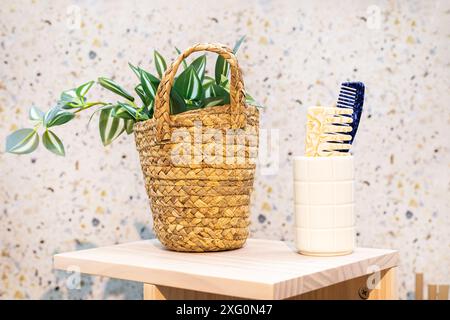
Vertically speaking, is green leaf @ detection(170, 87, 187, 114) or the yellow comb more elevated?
green leaf @ detection(170, 87, 187, 114)

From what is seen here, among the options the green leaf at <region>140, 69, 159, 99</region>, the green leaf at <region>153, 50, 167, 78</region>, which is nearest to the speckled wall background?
the green leaf at <region>153, 50, 167, 78</region>

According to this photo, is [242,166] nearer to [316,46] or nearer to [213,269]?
[213,269]

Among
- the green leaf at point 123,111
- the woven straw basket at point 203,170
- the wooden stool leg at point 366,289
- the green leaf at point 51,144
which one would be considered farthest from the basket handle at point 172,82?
the wooden stool leg at point 366,289

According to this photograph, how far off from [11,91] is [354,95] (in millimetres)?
980

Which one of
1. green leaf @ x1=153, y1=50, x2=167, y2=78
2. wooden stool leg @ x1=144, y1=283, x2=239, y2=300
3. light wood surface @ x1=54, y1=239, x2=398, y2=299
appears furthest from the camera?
green leaf @ x1=153, y1=50, x2=167, y2=78

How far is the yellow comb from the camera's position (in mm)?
986

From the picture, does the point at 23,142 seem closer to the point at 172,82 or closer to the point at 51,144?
the point at 51,144

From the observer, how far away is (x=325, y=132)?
3.24ft

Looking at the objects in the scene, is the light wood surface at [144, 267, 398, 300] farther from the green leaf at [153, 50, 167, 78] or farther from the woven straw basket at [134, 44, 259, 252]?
the green leaf at [153, 50, 167, 78]

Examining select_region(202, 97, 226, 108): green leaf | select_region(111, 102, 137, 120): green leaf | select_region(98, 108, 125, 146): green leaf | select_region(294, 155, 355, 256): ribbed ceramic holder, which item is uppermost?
select_region(202, 97, 226, 108): green leaf

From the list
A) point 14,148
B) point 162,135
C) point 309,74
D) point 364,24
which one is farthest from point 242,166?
point 364,24

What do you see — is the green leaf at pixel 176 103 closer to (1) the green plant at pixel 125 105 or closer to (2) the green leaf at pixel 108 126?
(1) the green plant at pixel 125 105

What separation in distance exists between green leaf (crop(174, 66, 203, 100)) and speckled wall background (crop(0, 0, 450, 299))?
450 millimetres

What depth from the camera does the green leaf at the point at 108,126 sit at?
43.6 inches
